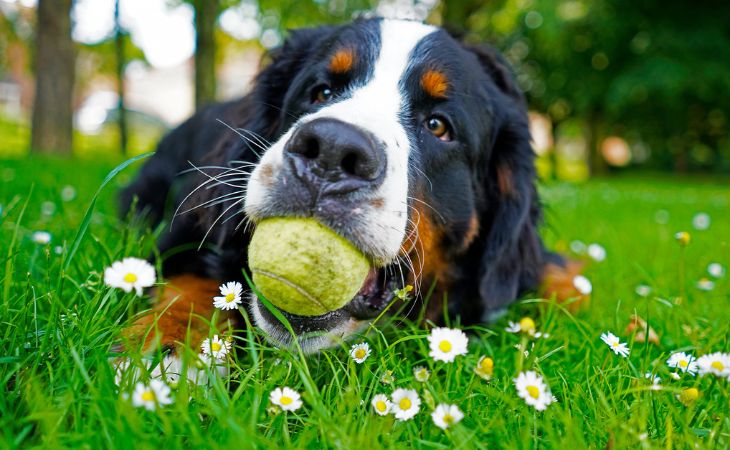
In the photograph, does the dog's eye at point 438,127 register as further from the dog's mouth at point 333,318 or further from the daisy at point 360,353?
the daisy at point 360,353

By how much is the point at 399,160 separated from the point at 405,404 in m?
0.91

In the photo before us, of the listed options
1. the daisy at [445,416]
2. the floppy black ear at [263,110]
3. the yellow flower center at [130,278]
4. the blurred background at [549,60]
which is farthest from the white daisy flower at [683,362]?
the blurred background at [549,60]

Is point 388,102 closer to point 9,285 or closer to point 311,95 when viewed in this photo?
point 311,95

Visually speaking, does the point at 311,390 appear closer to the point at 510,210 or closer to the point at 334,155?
the point at 334,155

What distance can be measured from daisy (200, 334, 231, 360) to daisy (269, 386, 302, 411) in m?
0.23

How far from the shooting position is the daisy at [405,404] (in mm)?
1443

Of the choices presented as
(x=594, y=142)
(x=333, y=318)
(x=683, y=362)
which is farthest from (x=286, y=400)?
(x=594, y=142)

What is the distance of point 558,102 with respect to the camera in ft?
84.5

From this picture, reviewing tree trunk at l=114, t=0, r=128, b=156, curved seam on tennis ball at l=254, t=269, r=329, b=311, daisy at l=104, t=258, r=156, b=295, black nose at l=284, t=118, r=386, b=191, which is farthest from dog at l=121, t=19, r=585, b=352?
tree trunk at l=114, t=0, r=128, b=156

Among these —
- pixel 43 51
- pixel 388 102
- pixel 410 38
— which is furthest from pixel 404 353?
pixel 43 51

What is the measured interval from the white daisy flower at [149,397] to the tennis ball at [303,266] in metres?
0.47

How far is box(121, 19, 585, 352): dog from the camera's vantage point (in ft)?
6.10

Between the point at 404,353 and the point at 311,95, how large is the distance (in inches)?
51.6

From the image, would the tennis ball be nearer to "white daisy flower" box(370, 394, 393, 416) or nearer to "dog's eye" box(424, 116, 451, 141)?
"white daisy flower" box(370, 394, 393, 416)
